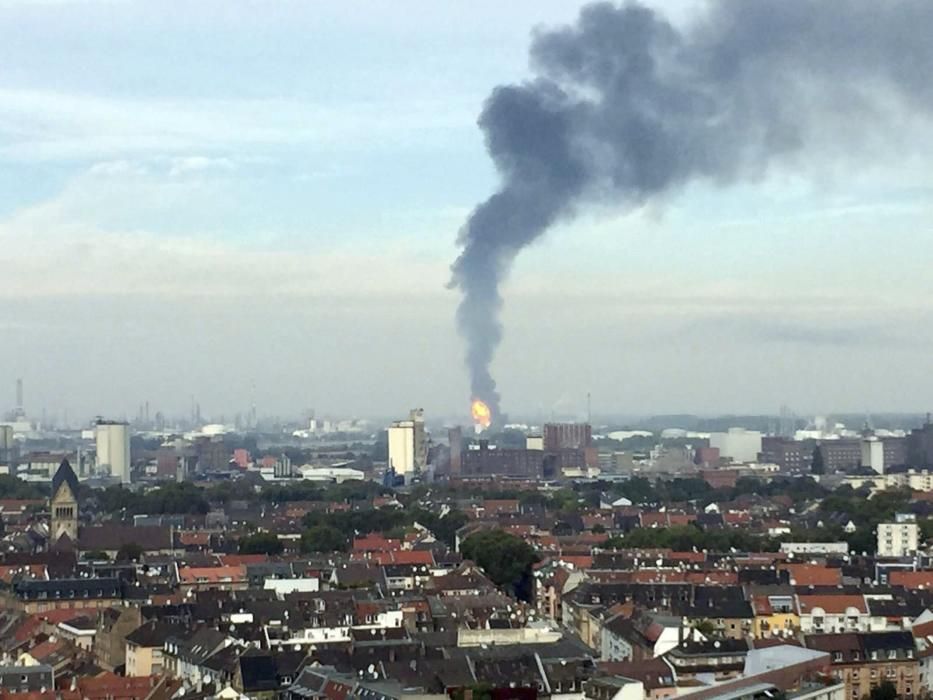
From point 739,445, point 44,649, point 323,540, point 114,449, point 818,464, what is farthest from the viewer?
point 739,445

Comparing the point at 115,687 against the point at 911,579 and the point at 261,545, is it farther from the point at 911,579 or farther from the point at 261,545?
the point at 261,545

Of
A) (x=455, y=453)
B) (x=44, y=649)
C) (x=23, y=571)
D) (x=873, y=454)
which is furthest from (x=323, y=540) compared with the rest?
(x=873, y=454)

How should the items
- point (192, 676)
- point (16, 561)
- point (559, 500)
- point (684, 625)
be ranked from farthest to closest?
point (559, 500) → point (16, 561) → point (684, 625) → point (192, 676)

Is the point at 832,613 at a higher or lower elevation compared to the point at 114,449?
lower

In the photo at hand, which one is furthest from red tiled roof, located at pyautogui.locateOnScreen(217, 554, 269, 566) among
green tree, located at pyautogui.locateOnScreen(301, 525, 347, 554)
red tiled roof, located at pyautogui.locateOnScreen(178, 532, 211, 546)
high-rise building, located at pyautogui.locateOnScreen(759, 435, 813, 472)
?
high-rise building, located at pyautogui.locateOnScreen(759, 435, 813, 472)

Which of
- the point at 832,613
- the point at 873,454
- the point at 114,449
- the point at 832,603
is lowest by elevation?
the point at 832,613

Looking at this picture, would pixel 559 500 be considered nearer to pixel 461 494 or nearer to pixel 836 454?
pixel 461 494

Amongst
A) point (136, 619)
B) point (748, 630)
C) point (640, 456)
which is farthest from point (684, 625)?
point (640, 456)
